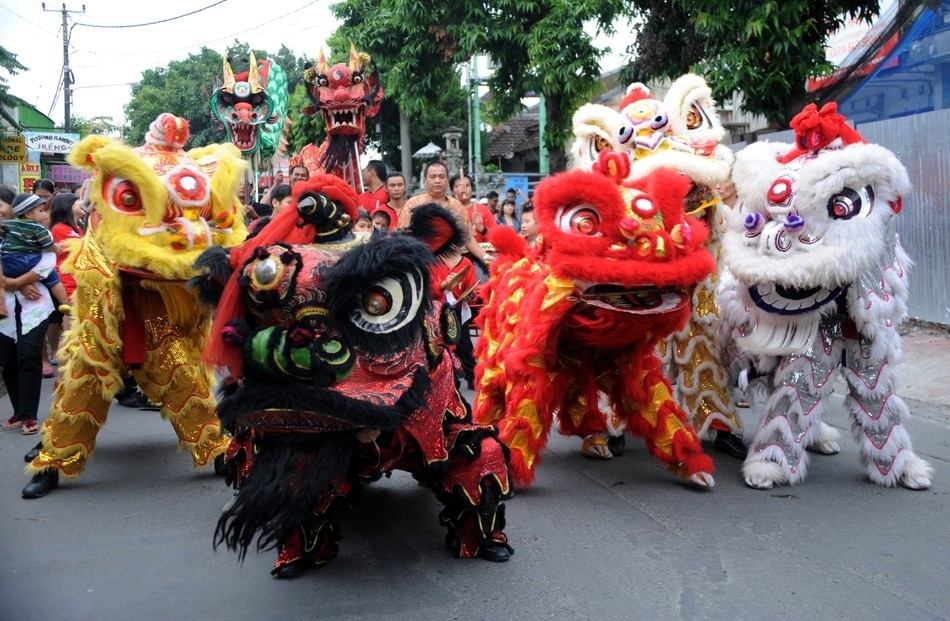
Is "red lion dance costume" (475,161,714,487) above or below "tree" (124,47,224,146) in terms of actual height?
below

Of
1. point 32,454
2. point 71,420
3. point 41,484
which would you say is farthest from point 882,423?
point 32,454

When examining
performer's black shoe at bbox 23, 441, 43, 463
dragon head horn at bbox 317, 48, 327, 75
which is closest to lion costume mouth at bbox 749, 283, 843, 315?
performer's black shoe at bbox 23, 441, 43, 463

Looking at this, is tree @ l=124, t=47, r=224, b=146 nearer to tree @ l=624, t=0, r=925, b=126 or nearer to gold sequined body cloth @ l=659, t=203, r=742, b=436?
tree @ l=624, t=0, r=925, b=126

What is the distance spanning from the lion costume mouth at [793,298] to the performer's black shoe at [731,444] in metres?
1.11

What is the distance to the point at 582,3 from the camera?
14898mm

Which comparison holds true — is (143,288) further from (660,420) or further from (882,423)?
(882,423)

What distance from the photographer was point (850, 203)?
4219 mm

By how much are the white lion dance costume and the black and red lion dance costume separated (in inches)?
76.4

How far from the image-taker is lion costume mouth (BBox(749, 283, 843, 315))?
4.34m

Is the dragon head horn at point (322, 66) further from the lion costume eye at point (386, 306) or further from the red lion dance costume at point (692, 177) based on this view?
the lion costume eye at point (386, 306)

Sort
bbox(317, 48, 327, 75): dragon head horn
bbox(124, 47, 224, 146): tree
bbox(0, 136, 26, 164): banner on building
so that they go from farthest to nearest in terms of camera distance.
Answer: bbox(124, 47, 224, 146): tree
bbox(0, 136, 26, 164): banner on building
bbox(317, 48, 327, 75): dragon head horn

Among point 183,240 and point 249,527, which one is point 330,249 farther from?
point 183,240

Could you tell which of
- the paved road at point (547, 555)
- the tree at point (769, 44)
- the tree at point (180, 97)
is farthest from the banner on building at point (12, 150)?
the tree at point (180, 97)

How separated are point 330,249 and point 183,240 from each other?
162 cm
